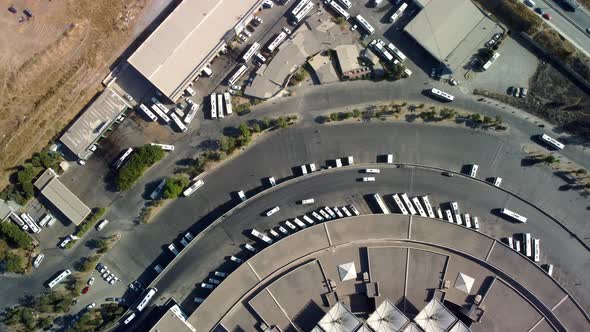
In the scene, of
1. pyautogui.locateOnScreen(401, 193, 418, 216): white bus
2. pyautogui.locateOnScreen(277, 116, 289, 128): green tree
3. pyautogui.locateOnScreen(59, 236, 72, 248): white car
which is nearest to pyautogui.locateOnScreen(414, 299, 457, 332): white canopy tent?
pyautogui.locateOnScreen(401, 193, 418, 216): white bus

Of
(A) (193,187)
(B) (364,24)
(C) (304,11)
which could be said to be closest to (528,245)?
(B) (364,24)

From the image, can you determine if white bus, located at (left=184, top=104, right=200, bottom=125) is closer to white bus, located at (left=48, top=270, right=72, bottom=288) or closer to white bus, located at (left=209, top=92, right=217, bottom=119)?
white bus, located at (left=209, top=92, right=217, bottom=119)

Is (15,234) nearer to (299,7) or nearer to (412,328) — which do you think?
(299,7)

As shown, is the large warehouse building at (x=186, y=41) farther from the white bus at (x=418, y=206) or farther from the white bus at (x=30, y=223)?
the white bus at (x=418, y=206)

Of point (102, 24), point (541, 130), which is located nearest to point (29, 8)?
point (102, 24)

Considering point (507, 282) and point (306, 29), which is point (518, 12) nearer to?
point (306, 29)

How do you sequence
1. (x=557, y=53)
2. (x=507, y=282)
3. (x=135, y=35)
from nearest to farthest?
(x=507, y=282), (x=557, y=53), (x=135, y=35)
